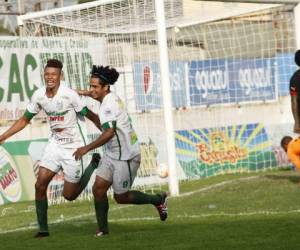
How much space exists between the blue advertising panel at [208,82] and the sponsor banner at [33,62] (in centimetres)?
450

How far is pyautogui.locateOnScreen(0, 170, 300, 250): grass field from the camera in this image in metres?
11.5

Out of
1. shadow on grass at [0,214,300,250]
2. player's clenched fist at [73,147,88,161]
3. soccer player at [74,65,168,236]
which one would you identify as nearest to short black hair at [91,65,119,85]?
soccer player at [74,65,168,236]

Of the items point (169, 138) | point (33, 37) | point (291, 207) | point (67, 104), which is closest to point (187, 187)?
point (169, 138)

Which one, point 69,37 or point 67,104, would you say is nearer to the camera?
point 67,104

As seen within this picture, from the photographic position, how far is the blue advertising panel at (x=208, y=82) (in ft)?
79.8

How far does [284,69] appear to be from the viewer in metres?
25.6

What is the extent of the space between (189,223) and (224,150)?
1109 centimetres

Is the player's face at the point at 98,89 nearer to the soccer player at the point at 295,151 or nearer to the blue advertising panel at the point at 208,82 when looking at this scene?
the soccer player at the point at 295,151

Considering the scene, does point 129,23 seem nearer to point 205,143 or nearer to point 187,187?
point 187,187

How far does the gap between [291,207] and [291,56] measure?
Result: 1056 cm

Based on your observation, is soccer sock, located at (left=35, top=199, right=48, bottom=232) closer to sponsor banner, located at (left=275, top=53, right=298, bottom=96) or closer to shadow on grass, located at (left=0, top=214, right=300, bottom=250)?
shadow on grass, located at (left=0, top=214, right=300, bottom=250)

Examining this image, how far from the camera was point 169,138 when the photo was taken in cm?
1808

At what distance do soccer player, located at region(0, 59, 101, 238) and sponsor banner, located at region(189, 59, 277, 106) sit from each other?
1119cm

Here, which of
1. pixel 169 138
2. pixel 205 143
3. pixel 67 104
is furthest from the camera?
pixel 205 143
